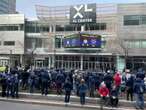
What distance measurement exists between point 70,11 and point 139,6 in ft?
43.9

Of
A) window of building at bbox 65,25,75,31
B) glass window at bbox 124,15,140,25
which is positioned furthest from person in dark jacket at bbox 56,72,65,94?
window of building at bbox 65,25,75,31

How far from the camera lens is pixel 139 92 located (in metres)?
21.2

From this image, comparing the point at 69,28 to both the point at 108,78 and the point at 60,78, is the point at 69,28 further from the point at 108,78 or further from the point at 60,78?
the point at 108,78

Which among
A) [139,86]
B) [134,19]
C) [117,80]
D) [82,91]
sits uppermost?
[134,19]

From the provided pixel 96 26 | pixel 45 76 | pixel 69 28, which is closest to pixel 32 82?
pixel 45 76

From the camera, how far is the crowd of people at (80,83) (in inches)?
878

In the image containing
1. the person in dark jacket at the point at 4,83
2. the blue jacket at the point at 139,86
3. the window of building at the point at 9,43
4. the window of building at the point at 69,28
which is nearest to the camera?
the blue jacket at the point at 139,86

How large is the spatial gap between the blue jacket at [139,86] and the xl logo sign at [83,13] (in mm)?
49223

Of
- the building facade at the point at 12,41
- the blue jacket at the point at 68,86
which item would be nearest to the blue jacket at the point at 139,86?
the blue jacket at the point at 68,86

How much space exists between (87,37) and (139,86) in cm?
4551

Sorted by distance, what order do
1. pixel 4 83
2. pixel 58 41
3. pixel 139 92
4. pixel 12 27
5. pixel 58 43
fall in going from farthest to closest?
pixel 12 27
pixel 58 41
pixel 58 43
pixel 4 83
pixel 139 92

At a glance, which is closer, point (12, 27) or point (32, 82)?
point (32, 82)

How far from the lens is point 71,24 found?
239 feet

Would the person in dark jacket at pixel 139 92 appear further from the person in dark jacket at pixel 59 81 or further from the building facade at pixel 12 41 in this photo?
the building facade at pixel 12 41
